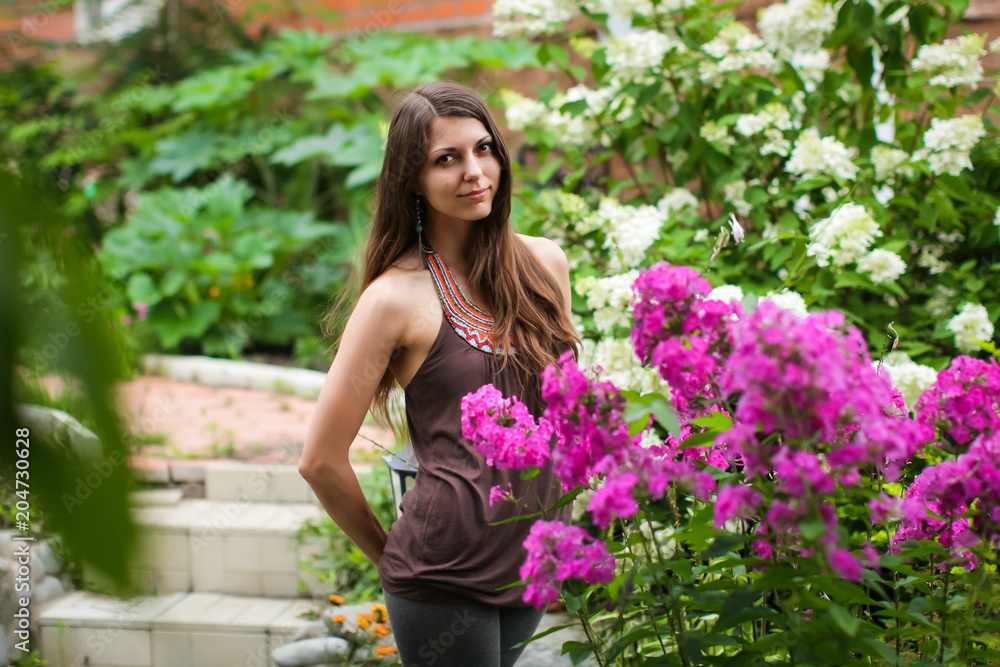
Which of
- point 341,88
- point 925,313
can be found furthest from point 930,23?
point 341,88

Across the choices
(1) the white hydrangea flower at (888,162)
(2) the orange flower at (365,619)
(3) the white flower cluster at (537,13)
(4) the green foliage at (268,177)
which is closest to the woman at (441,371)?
(2) the orange flower at (365,619)

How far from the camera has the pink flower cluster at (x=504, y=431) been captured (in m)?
0.90

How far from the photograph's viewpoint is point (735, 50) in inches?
84.7

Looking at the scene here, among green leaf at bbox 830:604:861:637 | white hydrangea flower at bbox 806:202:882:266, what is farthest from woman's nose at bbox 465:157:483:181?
green leaf at bbox 830:604:861:637

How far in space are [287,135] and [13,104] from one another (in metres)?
5.21

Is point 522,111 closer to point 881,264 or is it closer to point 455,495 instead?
point 881,264

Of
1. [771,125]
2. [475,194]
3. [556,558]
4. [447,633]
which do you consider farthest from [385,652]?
[771,125]

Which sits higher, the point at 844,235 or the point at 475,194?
the point at 475,194

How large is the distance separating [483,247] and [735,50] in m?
1.13

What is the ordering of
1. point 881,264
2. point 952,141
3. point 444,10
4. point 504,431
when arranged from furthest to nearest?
point 444,10
point 952,141
point 881,264
point 504,431

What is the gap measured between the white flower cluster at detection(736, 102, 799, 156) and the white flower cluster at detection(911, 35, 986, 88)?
38cm

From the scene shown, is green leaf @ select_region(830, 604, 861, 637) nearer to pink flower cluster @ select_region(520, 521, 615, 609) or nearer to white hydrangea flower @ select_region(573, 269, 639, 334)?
pink flower cluster @ select_region(520, 521, 615, 609)

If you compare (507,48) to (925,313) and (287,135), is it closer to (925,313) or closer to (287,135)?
(287,135)

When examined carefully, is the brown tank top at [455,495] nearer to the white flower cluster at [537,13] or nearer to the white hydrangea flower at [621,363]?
the white hydrangea flower at [621,363]
